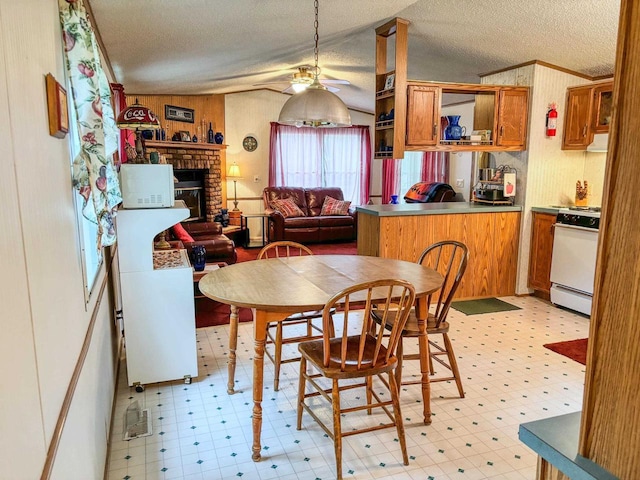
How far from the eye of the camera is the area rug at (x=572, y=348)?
11.3 ft

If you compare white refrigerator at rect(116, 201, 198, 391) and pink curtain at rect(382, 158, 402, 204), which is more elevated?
pink curtain at rect(382, 158, 402, 204)

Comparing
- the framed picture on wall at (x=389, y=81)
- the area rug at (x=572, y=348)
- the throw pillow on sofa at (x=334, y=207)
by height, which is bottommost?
the area rug at (x=572, y=348)

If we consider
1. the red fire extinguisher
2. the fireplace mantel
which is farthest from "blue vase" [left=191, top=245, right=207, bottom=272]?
the red fire extinguisher

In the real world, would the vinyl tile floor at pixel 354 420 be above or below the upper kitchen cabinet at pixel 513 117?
below

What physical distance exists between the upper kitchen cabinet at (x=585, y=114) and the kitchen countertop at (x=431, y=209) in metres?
0.84

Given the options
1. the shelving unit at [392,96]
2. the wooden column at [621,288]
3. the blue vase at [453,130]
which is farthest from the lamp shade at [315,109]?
the wooden column at [621,288]

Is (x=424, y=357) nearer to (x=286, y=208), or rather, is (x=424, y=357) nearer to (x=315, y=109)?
(x=315, y=109)

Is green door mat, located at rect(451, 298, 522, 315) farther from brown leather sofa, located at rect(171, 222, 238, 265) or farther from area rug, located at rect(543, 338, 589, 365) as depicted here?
brown leather sofa, located at rect(171, 222, 238, 265)

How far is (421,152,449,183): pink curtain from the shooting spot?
8.30 metres

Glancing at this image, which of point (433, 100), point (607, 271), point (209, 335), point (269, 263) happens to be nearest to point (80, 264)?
point (269, 263)

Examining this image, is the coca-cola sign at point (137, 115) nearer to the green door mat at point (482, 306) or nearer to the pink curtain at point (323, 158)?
the green door mat at point (482, 306)

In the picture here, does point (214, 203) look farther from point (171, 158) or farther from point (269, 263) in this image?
point (269, 263)

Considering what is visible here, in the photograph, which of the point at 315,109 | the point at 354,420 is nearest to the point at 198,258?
the point at 315,109

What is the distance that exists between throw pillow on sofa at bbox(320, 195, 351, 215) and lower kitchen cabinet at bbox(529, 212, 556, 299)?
12.6 feet
